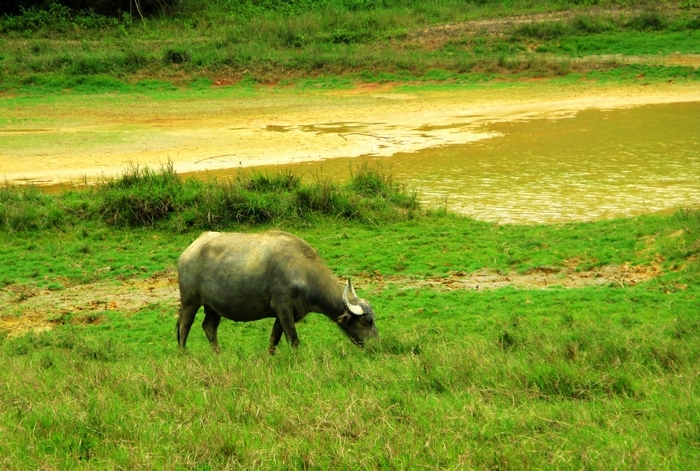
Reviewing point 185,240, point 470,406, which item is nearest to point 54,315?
point 185,240

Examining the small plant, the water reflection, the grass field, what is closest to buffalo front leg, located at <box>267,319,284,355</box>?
the grass field

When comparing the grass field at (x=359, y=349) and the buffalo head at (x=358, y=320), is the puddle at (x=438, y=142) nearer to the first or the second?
the grass field at (x=359, y=349)

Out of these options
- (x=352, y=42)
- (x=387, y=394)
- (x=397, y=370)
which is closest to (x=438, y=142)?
(x=352, y=42)

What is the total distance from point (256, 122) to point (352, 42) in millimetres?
10060

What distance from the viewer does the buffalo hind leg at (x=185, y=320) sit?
28.8 feet

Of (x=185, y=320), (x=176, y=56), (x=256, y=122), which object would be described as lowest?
(x=256, y=122)

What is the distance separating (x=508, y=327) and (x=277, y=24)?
2794cm

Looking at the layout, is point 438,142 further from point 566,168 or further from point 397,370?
point 397,370

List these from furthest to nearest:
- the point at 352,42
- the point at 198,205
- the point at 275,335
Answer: the point at 352,42 → the point at 198,205 → the point at 275,335

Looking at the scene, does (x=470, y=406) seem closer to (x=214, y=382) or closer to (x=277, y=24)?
(x=214, y=382)

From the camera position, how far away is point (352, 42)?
33.1m

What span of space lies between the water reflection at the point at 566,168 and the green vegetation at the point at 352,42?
609 cm

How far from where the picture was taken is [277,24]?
34.7 metres

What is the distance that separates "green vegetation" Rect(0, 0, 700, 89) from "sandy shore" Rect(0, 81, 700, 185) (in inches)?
65.4
